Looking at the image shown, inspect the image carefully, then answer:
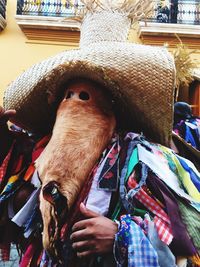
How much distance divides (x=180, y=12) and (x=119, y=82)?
8.27 meters

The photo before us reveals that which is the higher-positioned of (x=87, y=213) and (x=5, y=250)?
(x=87, y=213)

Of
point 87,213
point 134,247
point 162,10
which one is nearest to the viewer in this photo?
point 134,247

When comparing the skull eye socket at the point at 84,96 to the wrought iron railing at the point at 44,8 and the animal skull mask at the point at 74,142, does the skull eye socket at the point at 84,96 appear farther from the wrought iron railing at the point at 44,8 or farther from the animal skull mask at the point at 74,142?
the wrought iron railing at the point at 44,8

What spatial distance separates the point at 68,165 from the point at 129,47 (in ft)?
1.92

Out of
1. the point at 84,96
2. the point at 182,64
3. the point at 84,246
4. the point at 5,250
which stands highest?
the point at 182,64

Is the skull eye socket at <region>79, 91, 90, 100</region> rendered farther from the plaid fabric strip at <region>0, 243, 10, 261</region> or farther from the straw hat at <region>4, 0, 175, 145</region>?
the plaid fabric strip at <region>0, 243, 10, 261</region>

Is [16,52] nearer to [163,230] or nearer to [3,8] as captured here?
[3,8]

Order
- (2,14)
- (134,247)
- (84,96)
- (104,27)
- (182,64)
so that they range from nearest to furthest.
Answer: (134,247)
(84,96)
(104,27)
(182,64)
(2,14)

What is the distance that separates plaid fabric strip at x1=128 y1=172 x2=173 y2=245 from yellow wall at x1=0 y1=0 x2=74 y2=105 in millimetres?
7270

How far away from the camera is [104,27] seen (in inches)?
82.0

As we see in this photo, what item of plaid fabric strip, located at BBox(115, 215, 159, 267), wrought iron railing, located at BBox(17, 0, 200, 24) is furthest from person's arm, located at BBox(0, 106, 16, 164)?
wrought iron railing, located at BBox(17, 0, 200, 24)

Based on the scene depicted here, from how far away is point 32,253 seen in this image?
5.82 feet

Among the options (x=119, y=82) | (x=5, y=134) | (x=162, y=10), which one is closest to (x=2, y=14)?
(x=162, y=10)

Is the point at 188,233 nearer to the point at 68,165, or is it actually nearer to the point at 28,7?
the point at 68,165
